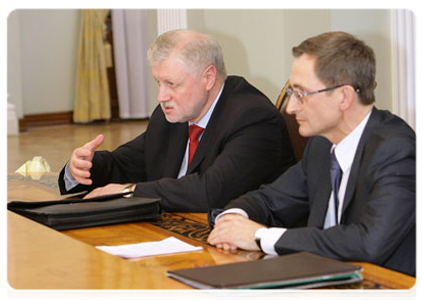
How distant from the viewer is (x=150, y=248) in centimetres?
223

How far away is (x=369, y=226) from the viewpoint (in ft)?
6.98

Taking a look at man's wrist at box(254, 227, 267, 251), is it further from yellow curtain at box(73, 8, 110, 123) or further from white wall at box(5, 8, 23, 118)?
yellow curtain at box(73, 8, 110, 123)

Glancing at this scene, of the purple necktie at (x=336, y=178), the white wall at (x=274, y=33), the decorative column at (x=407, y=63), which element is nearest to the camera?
the purple necktie at (x=336, y=178)

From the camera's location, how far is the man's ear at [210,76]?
11.1 ft

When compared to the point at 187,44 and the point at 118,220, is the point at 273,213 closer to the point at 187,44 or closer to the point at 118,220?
the point at 118,220

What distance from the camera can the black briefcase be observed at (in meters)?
2.55

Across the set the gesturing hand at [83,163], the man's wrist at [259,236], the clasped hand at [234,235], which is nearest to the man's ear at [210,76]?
the gesturing hand at [83,163]

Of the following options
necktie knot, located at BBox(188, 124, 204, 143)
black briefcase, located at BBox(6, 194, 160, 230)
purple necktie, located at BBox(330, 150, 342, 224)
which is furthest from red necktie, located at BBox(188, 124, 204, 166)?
purple necktie, located at BBox(330, 150, 342, 224)

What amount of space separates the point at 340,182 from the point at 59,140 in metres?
7.81

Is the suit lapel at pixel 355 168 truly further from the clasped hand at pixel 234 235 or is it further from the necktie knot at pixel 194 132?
the necktie knot at pixel 194 132

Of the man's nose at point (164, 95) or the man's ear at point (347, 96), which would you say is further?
the man's nose at point (164, 95)

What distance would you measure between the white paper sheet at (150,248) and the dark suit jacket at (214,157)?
611 mm

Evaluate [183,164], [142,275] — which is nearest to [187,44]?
[183,164]

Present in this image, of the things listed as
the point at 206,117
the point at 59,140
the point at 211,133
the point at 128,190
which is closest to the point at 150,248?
the point at 128,190
